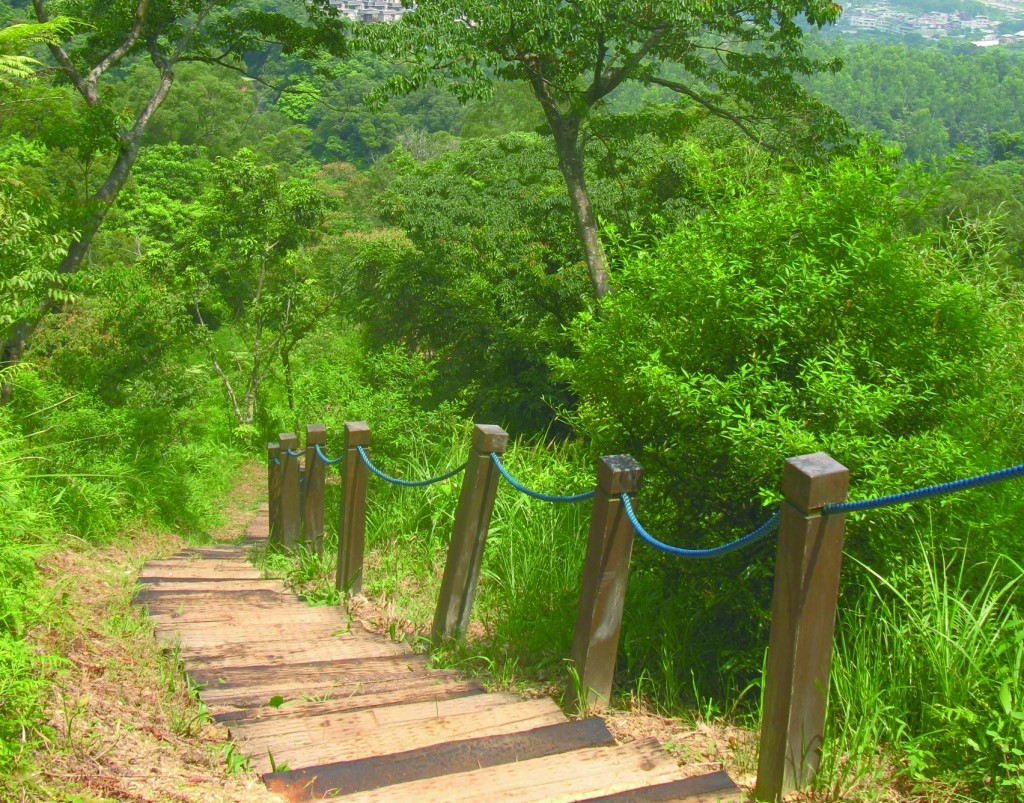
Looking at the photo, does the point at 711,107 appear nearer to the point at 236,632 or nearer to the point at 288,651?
the point at 236,632

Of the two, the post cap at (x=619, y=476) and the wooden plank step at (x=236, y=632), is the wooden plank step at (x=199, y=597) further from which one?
the post cap at (x=619, y=476)

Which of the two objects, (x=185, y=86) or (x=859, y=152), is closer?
(x=859, y=152)

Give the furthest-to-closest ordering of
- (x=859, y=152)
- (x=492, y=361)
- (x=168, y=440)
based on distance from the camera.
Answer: (x=492, y=361) < (x=168, y=440) < (x=859, y=152)

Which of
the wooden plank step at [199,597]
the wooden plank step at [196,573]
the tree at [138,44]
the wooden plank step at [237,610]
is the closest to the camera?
the wooden plank step at [237,610]

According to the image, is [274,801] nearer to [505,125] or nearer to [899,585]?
[899,585]

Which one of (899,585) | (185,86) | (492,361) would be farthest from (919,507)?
(185,86)

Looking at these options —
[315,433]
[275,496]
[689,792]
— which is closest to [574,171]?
[275,496]

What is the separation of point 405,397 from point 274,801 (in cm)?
1038

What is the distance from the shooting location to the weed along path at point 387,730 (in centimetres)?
268

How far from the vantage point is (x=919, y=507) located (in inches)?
131

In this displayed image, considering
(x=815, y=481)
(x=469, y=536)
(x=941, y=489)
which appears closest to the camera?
(x=941, y=489)

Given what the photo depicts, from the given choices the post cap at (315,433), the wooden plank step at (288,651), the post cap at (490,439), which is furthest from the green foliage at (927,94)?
the wooden plank step at (288,651)

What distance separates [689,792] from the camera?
2559 mm

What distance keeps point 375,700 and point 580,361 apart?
1636 millimetres
